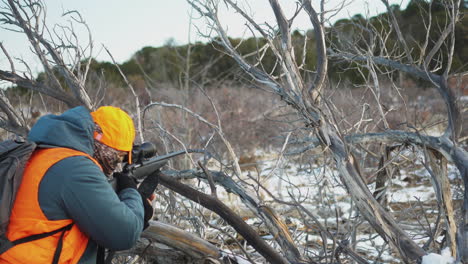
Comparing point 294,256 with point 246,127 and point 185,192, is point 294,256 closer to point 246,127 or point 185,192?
point 185,192

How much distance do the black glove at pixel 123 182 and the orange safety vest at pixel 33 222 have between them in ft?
1.14

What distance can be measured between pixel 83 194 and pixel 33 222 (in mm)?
213

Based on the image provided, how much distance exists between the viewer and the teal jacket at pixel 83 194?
1.78 m

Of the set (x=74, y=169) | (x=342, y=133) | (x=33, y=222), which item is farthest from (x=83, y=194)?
(x=342, y=133)

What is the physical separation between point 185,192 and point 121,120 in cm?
109

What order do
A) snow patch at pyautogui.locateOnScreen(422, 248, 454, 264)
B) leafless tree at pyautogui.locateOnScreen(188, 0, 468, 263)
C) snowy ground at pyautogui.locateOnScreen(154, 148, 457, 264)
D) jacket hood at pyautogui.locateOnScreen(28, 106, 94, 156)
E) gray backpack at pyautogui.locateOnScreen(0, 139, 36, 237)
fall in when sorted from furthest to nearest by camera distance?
1. snowy ground at pyautogui.locateOnScreen(154, 148, 457, 264)
2. leafless tree at pyautogui.locateOnScreen(188, 0, 468, 263)
3. snow patch at pyautogui.locateOnScreen(422, 248, 454, 264)
4. jacket hood at pyautogui.locateOnScreen(28, 106, 94, 156)
5. gray backpack at pyautogui.locateOnScreen(0, 139, 36, 237)

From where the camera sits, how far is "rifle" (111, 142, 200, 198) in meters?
2.25

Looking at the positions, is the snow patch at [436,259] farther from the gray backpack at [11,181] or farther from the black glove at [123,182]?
the gray backpack at [11,181]

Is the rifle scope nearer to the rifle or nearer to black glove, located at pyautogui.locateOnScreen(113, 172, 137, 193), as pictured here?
the rifle

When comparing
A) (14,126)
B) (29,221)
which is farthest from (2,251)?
(14,126)

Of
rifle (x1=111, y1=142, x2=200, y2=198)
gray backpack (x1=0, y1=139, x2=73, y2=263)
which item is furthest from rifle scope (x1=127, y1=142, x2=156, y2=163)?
gray backpack (x1=0, y1=139, x2=73, y2=263)

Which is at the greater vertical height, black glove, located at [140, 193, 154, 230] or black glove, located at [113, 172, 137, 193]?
black glove, located at [113, 172, 137, 193]

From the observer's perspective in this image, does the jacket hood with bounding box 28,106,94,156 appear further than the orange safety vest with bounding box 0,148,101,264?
Yes

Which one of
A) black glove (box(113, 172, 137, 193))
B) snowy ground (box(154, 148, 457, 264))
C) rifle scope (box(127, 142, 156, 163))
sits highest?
rifle scope (box(127, 142, 156, 163))
